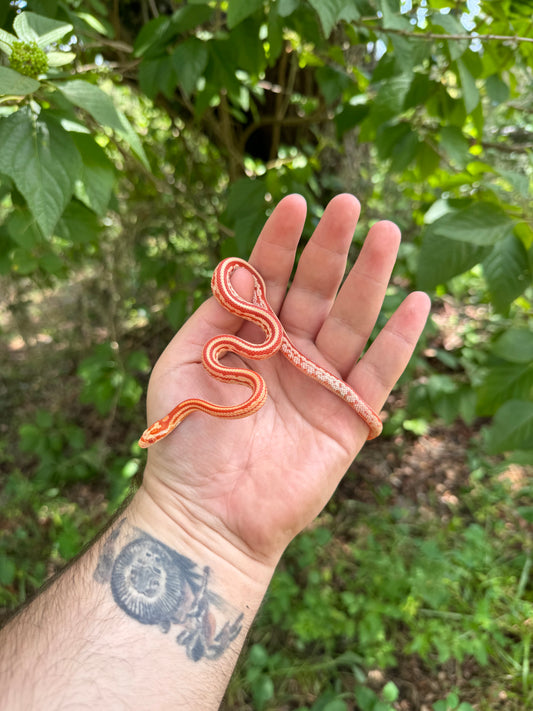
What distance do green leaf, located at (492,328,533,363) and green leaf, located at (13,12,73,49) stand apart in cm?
238

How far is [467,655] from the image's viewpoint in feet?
11.8

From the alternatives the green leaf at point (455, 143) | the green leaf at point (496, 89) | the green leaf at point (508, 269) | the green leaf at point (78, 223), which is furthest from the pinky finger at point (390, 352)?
the green leaf at point (78, 223)

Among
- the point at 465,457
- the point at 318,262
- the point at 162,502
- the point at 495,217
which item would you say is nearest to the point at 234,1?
the point at 318,262

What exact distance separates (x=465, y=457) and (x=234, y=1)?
4759 millimetres

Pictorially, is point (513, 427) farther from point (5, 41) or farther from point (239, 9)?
point (5, 41)

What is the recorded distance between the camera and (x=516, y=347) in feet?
7.98

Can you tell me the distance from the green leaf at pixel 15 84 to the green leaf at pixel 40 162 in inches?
7.5

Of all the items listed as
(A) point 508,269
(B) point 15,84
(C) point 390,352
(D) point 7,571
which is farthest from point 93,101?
(D) point 7,571

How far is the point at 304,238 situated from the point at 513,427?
1623 mm

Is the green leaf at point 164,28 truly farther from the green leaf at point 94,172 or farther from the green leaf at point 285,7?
the green leaf at point 94,172

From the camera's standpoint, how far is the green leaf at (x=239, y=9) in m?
1.71

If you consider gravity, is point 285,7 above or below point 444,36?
above

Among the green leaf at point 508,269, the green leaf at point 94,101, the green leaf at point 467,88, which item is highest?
the green leaf at point 94,101

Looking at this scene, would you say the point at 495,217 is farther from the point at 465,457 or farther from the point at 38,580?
the point at 38,580
